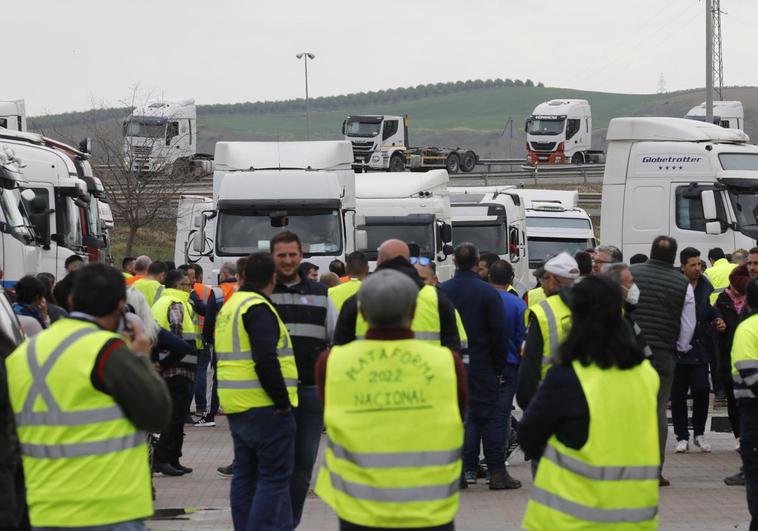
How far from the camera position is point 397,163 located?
58594 mm

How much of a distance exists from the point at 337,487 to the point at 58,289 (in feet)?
16.9

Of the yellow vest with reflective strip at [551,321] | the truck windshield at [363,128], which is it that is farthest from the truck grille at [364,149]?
the yellow vest with reflective strip at [551,321]

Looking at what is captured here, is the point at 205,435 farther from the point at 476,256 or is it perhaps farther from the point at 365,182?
the point at 365,182

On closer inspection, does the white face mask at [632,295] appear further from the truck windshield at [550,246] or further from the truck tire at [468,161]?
the truck tire at [468,161]

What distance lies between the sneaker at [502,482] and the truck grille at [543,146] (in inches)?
2063

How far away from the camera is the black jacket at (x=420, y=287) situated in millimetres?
8523

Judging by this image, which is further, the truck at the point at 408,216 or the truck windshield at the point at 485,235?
the truck windshield at the point at 485,235

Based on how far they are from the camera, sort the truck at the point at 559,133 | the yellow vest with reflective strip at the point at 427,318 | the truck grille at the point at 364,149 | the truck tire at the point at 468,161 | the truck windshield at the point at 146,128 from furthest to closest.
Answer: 1. the truck at the point at 559,133
2. the truck tire at the point at 468,161
3. the truck grille at the point at 364,149
4. the truck windshield at the point at 146,128
5. the yellow vest with reflective strip at the point at 427,318

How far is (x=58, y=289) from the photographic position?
1034cm

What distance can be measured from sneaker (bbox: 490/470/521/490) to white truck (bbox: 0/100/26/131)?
64.6 feet

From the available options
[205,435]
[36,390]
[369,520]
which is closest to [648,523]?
[369,520]

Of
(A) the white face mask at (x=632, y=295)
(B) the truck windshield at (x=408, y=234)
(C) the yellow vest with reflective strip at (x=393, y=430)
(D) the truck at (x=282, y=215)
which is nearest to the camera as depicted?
(C) the yellow vest with reflective strip at (x=393, y=430)

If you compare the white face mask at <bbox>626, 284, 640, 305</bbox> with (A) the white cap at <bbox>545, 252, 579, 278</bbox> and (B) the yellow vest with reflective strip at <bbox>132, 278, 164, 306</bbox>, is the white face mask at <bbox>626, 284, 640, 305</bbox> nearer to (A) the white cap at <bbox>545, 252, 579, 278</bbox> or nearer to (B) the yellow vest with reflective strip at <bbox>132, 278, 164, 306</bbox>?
(A) the white cap at <bbox>545, 252, 579, 278</bbox>

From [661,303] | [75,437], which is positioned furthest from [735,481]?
[75,437]
